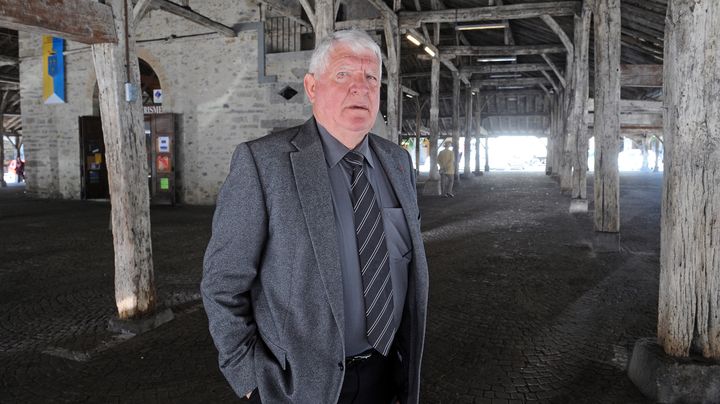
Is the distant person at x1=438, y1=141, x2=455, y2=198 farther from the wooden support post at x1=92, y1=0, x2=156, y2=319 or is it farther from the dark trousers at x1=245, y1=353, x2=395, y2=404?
the dark trousers at x1=245, y1=353, x2=395, y2=404

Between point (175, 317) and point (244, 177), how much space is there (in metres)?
3.01

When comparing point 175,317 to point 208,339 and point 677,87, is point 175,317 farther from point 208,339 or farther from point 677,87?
point 677,87

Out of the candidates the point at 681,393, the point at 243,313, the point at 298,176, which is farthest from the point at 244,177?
the point at 681,393

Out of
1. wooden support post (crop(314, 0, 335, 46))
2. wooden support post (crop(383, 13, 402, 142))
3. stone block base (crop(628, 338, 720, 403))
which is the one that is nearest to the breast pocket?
stone block base (crop(628, 338, 720, 403))

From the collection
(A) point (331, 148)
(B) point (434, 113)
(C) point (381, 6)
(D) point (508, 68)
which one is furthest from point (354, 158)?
(D) point (508, 68)

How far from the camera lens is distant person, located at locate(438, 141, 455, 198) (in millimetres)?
13531

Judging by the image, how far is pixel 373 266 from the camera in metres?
1.39

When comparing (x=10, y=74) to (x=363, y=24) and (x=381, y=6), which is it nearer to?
(x=363, y=24)

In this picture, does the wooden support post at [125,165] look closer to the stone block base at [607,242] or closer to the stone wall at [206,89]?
the stone block base at [607,242]

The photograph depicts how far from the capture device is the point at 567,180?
13.4 m

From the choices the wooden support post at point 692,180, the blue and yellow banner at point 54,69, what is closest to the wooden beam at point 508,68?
the blue and yellow banner at point 54,69

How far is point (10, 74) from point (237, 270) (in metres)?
21.4

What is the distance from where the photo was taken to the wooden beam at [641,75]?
8483mm

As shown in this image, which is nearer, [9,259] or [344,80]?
[344,80]
